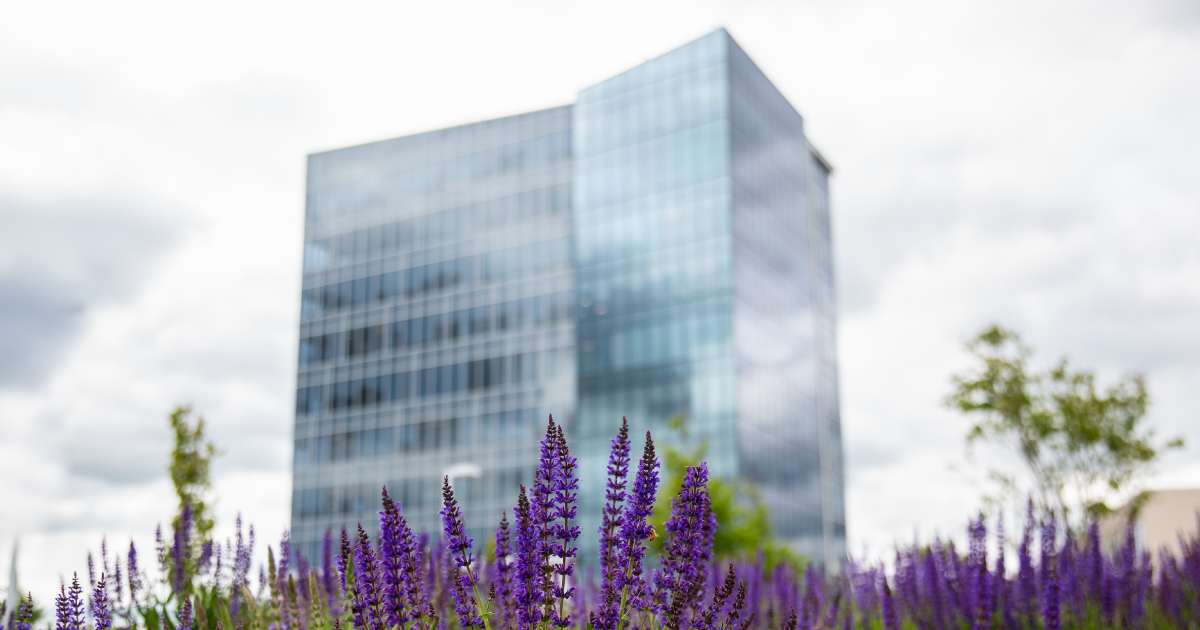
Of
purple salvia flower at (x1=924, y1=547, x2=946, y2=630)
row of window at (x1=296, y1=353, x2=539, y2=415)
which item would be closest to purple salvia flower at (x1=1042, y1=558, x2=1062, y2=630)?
purple salvia flower at (x1=924, y1=547, x2=946, y2=630)

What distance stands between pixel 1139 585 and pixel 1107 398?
23.8 meters

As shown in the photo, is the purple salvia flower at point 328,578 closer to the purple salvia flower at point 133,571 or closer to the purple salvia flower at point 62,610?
the purple salvia flower at point 133,571

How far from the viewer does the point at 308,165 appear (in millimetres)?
65750

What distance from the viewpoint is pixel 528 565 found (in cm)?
398

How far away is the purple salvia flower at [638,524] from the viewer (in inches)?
159

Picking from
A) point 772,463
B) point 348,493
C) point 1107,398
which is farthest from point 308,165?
point 1107,398

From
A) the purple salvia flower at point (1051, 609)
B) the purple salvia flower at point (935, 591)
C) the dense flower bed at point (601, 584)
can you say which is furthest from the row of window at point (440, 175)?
the purple salvia flower at point (1051, 609)

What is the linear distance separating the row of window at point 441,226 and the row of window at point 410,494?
531 inches

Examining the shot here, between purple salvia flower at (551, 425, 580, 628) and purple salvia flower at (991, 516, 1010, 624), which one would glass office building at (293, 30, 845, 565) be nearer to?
purple salvia flower at (991, 516, 1010, 624)

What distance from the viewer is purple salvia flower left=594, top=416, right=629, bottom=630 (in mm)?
4109

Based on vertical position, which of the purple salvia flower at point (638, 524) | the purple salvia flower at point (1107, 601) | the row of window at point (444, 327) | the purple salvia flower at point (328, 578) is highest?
the row of window at point (444, 327)

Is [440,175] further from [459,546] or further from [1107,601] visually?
[459,546]

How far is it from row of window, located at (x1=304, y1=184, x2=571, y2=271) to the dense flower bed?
45.1 meters

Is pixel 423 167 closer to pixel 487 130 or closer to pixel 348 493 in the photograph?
pixel 487 130
